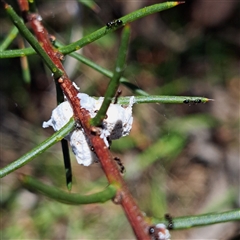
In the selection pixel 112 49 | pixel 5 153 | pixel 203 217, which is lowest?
pixel 203 217

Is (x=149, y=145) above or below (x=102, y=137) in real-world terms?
above

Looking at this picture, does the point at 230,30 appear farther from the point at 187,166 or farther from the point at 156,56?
the point at 187,166

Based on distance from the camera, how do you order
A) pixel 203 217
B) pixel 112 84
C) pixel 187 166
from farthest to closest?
pixel 187 166 < pixel 203 217 < pixel 112 84

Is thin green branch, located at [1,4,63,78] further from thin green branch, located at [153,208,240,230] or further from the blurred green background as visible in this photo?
the blurred green background

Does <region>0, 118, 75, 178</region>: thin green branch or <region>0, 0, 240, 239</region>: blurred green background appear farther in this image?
<region>0, 0, 240, 239</region>: blurred green background

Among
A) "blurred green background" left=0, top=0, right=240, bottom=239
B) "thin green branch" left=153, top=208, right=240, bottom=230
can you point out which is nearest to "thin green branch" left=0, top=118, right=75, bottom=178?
"thin green branch" left=153, top=208, right=240, bottom=230

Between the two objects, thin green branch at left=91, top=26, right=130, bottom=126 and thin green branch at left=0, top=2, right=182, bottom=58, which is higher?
thin green branch at left=0, top=2, right=182, bottom=58

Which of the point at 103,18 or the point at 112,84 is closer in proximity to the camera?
the point at 112,84

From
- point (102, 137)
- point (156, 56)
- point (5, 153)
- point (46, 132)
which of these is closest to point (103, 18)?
point (156, 56)
